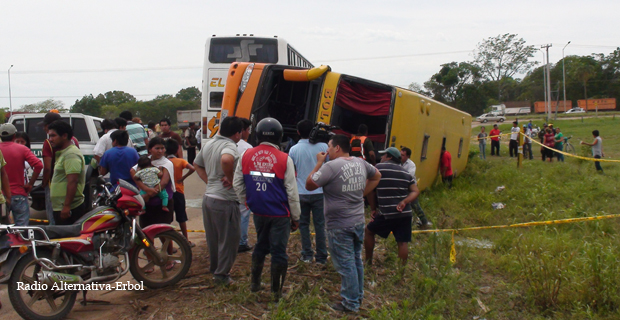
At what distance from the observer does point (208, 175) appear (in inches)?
191

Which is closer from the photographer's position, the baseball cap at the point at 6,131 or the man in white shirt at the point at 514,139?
the baseball cap at the point at 6,131

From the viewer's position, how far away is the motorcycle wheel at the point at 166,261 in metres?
4.91

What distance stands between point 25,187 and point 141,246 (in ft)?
6.18

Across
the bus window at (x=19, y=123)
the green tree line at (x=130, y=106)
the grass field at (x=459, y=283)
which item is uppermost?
the green tree line at (x=130, y=106)

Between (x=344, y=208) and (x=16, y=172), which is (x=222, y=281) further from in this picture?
(x=16, y=172)

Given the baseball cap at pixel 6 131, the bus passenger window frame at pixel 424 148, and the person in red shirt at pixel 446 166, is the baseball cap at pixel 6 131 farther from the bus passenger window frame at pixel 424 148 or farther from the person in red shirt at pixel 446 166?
the person in red shirt at pixel 446 166

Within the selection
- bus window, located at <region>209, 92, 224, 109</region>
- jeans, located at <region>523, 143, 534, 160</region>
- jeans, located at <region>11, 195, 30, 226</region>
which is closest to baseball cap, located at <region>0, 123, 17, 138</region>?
jeans, located at <region>11, 195, 30, 226</region>

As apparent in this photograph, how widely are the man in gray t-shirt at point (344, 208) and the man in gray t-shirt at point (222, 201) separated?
834mm

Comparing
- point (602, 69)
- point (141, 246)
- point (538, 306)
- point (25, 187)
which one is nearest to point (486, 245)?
point (538, 306)

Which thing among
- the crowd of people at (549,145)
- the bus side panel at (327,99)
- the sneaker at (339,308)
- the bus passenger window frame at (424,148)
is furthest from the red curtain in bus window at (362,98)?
the crowd of people at (549,145)

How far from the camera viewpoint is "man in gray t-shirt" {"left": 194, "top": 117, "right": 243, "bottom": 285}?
15.5 feet

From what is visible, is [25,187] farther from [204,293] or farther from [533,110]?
[533,110]

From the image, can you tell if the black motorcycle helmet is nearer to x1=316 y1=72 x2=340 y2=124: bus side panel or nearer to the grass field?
the grass field

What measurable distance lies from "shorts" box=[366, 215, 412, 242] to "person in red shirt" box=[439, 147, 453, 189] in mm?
6368
